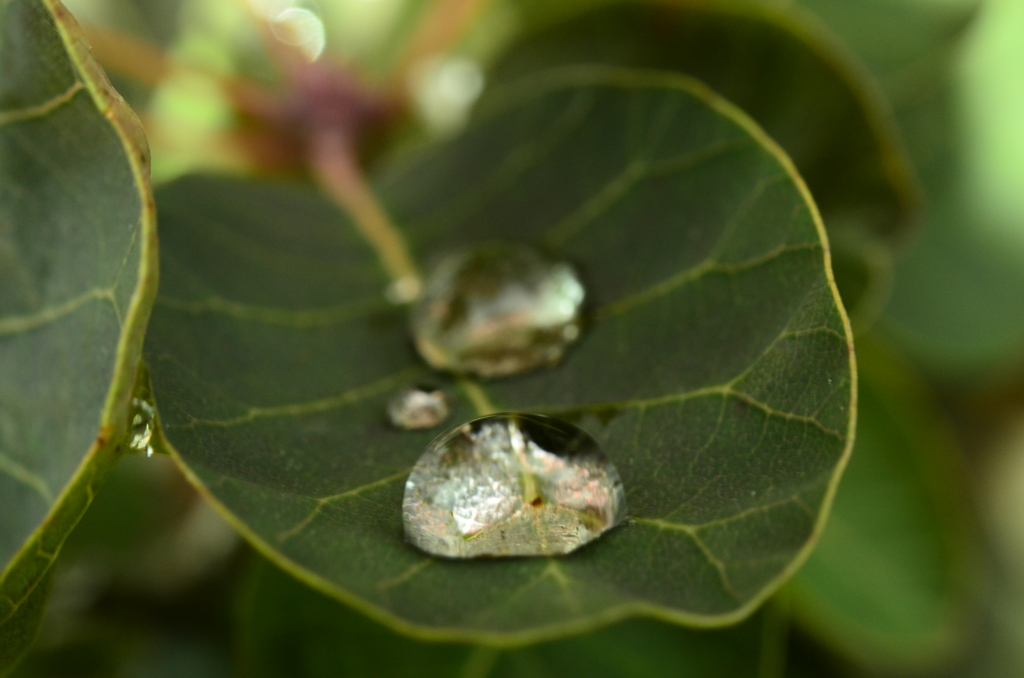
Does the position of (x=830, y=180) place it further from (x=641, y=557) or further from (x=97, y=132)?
(x=97, y=132)

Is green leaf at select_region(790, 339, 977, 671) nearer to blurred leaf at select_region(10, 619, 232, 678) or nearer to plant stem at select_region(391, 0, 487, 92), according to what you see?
plant stem at select_region(391, 0, 487, 92)

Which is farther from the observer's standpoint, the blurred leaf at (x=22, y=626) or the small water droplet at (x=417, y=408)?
the small water droplet at (x=417, y=408)

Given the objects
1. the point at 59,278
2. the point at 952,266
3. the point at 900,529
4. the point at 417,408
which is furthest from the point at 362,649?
the point at 952,266

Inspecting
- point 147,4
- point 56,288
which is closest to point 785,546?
point 56,288

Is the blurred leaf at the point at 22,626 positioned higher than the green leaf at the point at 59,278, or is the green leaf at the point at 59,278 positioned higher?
the green leaf at the point at 59,278

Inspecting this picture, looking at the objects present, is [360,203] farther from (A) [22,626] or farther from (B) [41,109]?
(A) [22,626]

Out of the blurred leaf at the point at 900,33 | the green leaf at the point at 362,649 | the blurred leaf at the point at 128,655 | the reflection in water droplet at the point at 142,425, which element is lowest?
the blurred leaf at the point at 128,655

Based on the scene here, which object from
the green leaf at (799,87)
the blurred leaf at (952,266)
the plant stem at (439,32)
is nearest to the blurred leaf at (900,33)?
the blurred leaf at (952,266)

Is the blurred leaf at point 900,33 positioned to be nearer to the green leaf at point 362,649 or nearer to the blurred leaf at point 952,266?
the blurred leaf at point 952,266
